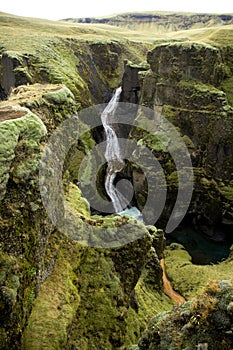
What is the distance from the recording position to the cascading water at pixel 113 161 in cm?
4409

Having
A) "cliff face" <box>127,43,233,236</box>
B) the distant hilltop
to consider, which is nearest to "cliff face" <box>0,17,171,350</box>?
"cliff face" <box>127,43,233,236</box>

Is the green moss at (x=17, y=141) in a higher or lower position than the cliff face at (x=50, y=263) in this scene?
higher

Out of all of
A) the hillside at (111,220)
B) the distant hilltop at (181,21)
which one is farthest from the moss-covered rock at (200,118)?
the distant hilltop at (181,21)

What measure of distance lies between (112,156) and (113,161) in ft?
4.00

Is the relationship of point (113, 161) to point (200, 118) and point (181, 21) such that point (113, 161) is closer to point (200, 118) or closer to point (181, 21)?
point (200, 118)

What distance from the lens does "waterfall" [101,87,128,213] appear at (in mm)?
44969

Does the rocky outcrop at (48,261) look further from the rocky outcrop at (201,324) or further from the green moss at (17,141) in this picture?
the rocky outcrop at (201,324)

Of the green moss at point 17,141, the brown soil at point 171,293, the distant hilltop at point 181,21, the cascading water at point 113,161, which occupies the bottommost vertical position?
the brown soil at point 171,293

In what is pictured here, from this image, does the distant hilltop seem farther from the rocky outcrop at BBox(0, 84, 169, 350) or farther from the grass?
the rocky outcrop at BBox(0, 84, 169, 350)

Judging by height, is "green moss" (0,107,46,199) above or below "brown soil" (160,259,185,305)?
above

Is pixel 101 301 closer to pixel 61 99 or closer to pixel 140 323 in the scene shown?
pixel 140 323

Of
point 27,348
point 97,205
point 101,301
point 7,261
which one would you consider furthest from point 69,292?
point 97,205

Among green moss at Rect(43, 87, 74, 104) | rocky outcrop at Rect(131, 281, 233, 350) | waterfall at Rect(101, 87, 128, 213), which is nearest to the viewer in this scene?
rocky outcrop at Rect(131, 281, 233, 350)

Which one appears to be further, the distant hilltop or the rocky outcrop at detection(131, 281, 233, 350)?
the distant hilltop
